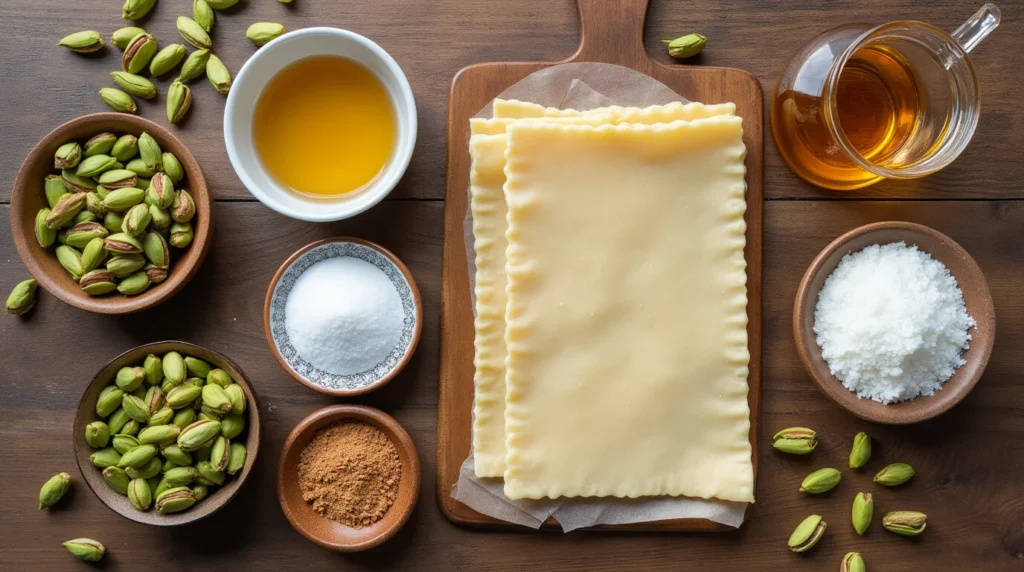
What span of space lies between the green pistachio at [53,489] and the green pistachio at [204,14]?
3.49 ft

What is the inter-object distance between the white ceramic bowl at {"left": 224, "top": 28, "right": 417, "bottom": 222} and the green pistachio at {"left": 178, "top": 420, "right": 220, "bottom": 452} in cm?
47

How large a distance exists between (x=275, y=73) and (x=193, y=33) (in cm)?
25

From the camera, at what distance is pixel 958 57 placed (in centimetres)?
149

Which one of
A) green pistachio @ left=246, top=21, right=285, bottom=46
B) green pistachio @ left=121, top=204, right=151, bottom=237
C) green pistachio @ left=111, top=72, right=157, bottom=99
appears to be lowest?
green pistachio @ left=121, top=204, right=151, bottom=237

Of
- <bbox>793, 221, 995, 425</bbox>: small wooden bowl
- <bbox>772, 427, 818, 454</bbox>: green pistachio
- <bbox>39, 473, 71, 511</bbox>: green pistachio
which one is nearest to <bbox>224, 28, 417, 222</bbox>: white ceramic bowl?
<bbox>39, 473, 71, 511</bbox>: green pistachio

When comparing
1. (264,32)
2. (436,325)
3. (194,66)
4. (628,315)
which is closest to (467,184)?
(436,325)

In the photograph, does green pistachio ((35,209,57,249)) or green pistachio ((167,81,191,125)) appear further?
green pistachio ((167,81,191,125))

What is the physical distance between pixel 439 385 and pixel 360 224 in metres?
0.41

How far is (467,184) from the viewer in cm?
162

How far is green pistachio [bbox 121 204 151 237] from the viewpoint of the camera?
1.49m

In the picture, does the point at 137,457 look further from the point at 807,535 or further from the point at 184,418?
the point at 807,535

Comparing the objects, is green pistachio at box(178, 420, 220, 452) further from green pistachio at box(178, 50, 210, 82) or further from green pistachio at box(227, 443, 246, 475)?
green pistachio at box(178, 50, 210, 82)

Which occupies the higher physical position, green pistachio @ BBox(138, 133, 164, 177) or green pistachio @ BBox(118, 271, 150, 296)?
green pistachio @ BBox(138, 133, 164, 177)

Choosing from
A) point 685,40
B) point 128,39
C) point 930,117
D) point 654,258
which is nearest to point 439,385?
point 654,258
